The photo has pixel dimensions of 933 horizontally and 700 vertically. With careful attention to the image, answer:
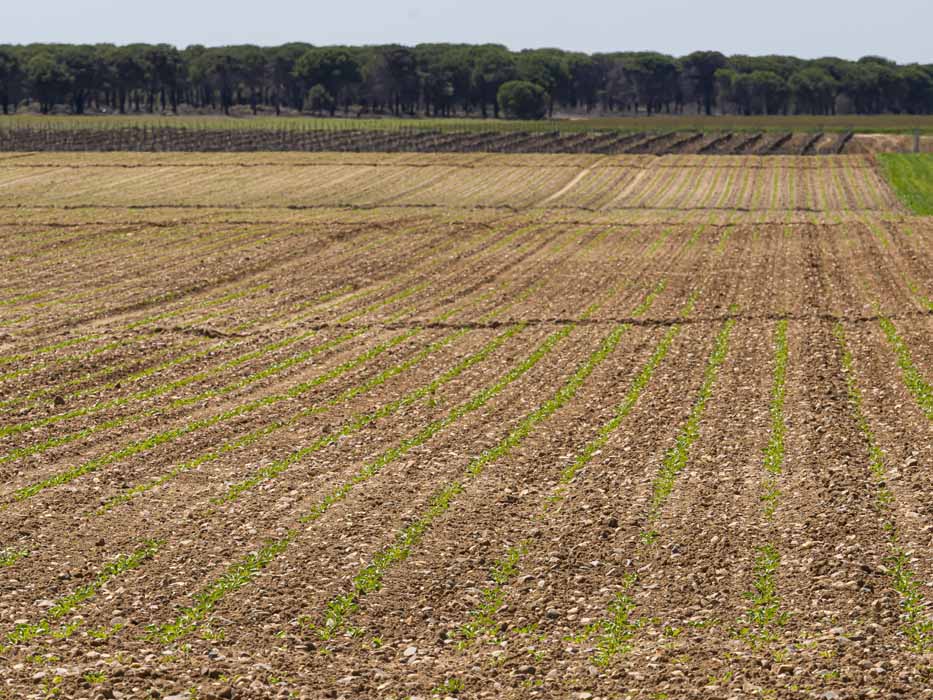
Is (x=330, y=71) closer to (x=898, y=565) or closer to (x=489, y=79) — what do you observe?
(x=489, y=79)

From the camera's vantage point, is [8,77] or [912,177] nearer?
[912,177]

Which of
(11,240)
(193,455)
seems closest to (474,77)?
(11,240)

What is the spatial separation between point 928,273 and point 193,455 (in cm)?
2340

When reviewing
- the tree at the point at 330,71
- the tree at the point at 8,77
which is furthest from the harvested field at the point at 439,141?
the tree at the point at 330,71

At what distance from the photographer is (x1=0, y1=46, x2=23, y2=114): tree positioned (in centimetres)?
17600

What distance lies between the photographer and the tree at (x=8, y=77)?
176000mm

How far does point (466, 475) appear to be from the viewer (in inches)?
650

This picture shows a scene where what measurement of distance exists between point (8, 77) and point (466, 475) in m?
177

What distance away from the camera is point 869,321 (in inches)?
1077

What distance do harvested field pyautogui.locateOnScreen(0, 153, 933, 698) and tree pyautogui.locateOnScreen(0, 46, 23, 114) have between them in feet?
493

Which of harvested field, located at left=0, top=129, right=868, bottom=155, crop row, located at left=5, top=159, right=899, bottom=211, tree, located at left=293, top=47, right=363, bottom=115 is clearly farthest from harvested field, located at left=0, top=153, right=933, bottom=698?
tree, located at left=293, top=47, right=363, bottom=115

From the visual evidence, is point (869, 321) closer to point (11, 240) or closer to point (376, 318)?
point (376, 318)

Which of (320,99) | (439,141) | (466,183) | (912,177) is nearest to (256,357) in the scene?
(466,183)

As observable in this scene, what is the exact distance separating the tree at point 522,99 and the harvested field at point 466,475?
13472 cm
